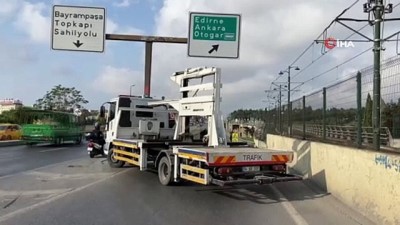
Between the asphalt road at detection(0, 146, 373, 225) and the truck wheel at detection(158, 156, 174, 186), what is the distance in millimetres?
259

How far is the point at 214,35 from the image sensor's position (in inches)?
824

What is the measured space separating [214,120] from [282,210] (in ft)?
15.7

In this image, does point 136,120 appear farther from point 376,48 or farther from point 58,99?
point 58,99

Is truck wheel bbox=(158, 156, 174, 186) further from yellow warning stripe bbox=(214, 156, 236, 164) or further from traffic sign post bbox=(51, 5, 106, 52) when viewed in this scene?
traffic sign post bbox=(51, 5, 106, 52)

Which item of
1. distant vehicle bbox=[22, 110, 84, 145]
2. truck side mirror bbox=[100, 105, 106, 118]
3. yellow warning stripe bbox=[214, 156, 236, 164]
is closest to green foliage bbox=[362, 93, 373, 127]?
yellow warning stripe bbox=[214, 156, 236, 164]

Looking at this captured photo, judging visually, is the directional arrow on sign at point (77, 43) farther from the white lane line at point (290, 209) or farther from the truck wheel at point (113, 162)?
the white lane line at point (290, 209)

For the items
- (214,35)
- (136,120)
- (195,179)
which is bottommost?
(195,179)

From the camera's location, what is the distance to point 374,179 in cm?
872

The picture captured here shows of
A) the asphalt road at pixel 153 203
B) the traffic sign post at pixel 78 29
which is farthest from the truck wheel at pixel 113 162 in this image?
the traffic sign post at pixel 78 29

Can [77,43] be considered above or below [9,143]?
above

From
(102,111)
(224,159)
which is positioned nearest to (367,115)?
(224,159)

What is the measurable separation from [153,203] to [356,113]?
4965 millimetres

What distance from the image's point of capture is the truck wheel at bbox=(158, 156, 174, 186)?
12727 mm

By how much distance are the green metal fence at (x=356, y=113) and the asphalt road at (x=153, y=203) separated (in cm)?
155
